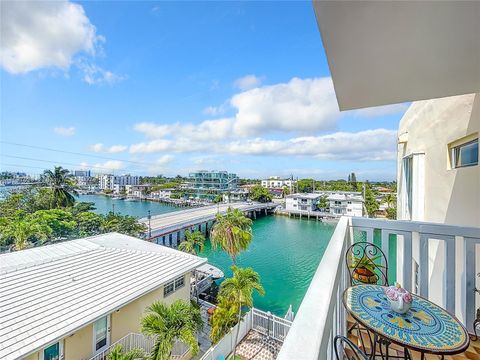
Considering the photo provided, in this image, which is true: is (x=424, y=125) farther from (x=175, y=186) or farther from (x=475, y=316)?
(x=175, y=186)

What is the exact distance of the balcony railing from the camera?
0.50 meters

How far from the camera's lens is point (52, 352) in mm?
4164

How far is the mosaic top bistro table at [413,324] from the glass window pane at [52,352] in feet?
18.4

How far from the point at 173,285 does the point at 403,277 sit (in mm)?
6201

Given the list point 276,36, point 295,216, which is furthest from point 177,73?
point 295,216

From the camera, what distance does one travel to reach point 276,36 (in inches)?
295

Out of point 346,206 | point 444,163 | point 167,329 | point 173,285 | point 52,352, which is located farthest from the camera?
point 346,206

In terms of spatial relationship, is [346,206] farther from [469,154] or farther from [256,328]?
[469,154]

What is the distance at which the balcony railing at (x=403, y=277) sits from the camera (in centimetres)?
50

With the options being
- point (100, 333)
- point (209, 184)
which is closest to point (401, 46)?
point (100, 333)

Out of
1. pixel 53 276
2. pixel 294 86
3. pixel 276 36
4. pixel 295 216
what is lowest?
pixel 295 216

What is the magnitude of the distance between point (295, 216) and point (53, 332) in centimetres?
2866

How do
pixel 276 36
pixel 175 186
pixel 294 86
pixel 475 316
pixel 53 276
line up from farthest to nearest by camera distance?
pixel 175 186 < pixel 294 86 < pixel 276 36 < pixel 53 276 < pixel 475 316

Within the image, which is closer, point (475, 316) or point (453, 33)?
point (453, 33)
